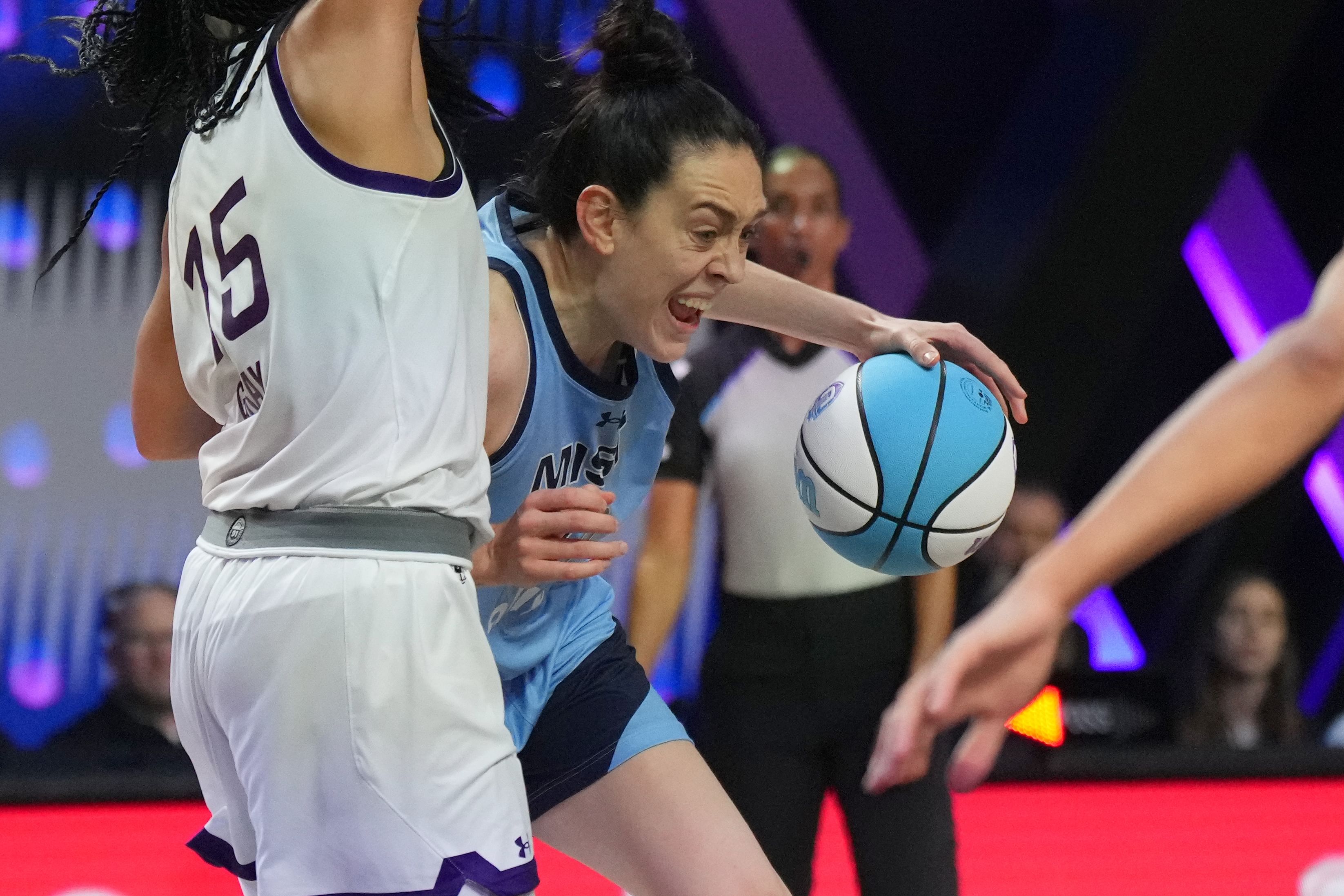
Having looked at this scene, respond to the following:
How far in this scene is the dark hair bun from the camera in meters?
2.38

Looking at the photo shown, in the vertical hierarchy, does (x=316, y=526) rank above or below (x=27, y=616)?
above

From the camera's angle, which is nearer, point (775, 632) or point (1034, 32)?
point (775, 632)

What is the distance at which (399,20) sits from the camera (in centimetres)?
163

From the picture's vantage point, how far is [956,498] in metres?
2.36

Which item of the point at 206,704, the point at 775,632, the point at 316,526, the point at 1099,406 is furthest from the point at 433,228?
the point at 1099,406

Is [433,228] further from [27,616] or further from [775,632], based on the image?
[27,616]

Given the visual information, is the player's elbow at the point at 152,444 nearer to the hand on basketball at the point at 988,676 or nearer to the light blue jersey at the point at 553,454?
the light blue jersey at the point at 553,454

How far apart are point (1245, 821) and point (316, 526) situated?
12.8 ft

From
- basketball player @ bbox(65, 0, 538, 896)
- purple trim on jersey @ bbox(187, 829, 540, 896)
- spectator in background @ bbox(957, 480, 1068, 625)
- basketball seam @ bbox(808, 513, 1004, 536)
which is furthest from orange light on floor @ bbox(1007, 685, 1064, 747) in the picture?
basketball player @ bbox(65, 0, 538, 896)

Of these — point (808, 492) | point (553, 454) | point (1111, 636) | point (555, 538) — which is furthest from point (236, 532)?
point (1111, 636)

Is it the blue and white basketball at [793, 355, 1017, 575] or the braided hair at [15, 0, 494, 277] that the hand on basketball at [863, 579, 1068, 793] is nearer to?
the braided hair at [15, 0, 494, 277]

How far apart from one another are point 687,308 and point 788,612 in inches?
32.5

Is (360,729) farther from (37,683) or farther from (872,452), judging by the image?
(37,683)

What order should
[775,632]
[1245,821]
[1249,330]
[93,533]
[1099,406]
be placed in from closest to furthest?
[775,632]
[1245,821]
[93,533]
[1099,406]
[1249,330]
